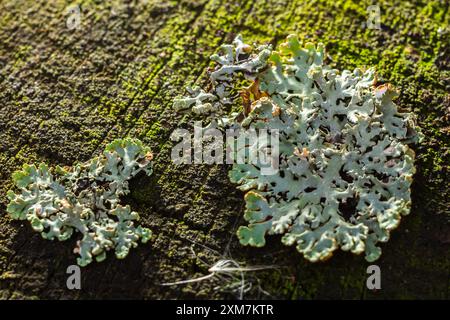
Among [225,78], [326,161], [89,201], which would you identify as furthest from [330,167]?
[89,201]

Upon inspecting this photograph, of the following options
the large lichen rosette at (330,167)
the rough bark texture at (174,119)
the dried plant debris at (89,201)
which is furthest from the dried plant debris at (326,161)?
the dried plant debris at (89,201)

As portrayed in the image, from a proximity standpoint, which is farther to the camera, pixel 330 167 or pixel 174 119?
pixel 174 119

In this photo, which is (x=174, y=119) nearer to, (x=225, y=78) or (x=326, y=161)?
(x=225, y=78)

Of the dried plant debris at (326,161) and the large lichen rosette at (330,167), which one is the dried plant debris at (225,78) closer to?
the dried plant debris at (326,161)

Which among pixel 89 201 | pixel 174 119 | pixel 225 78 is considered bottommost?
pixel 89 201

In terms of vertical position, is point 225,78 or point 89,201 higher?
point 225,78
